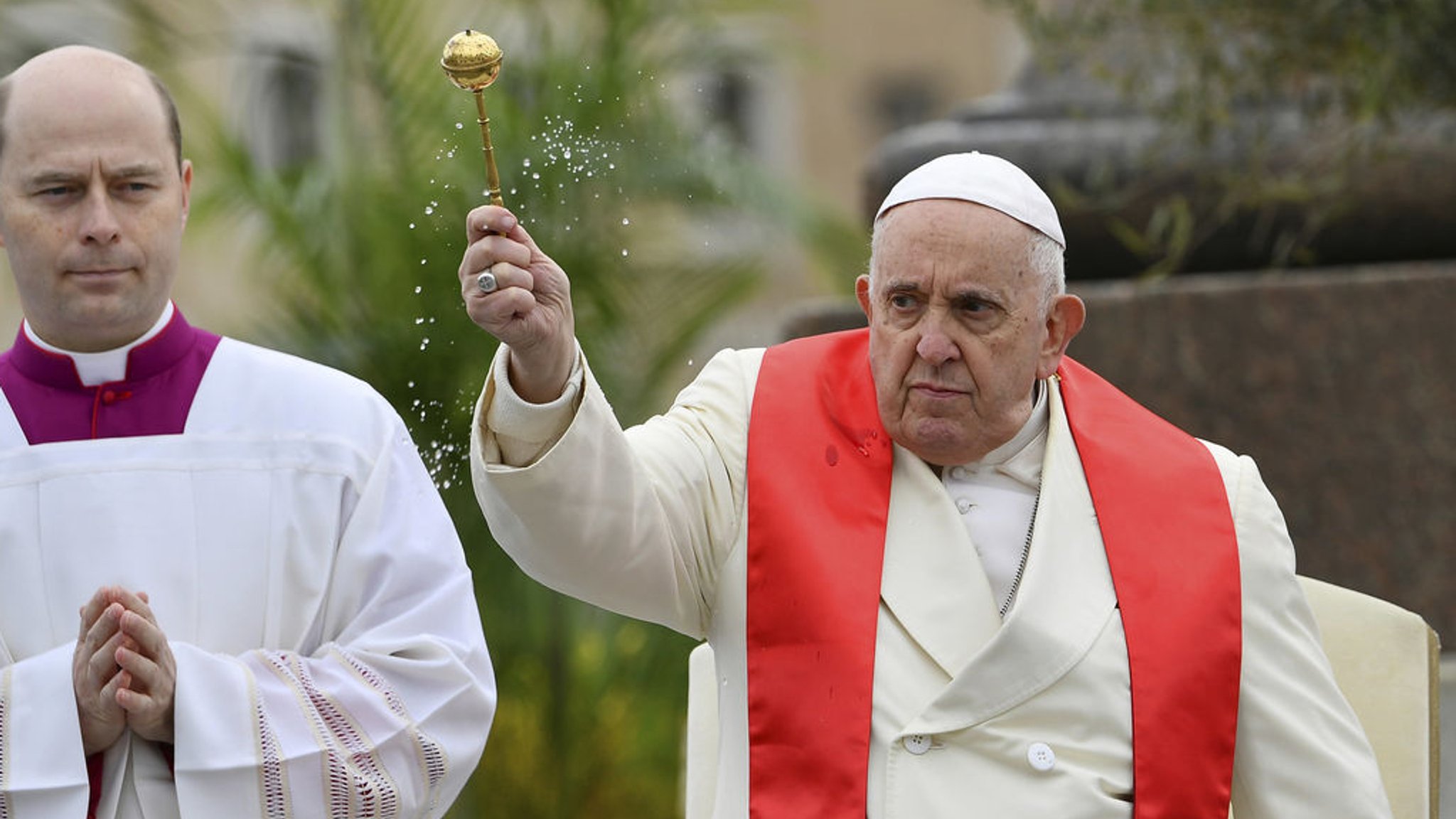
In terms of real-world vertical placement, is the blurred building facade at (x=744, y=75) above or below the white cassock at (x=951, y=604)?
above

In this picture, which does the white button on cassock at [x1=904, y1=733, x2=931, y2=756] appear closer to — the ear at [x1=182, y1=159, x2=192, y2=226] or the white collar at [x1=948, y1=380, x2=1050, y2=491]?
the white collar at [x1=948, y1=380, x2=1050, y2=491]

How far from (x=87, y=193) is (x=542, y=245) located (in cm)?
317

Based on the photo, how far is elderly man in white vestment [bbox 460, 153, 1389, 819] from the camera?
3.54m

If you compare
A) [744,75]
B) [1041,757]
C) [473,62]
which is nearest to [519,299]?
[473,62]

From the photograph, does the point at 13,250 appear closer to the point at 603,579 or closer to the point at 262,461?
the point at 262,461

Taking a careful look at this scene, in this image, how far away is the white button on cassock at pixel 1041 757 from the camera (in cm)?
353

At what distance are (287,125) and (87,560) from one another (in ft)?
55.8

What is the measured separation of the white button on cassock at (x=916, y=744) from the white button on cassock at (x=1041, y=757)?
0.16 meters

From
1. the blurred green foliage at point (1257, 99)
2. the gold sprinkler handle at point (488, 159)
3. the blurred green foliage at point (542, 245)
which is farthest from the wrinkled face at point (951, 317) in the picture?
the blurred green foliage at point (542, 245)

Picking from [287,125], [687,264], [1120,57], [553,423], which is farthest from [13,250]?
[287,125]

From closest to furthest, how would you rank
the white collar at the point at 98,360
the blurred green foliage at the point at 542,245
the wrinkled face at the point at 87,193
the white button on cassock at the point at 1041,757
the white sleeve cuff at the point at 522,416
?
the white sleeve cuff at the point at 522,416 → the white button on cassock at the point at 1041,757 → the wrinkled face at the point at 87,193 → the white collar at the point at 98,360 → the blurred green foliage at the point at 542,245

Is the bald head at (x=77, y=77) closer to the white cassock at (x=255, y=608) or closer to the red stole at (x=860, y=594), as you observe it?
the white cassock at (x=255, y=608)

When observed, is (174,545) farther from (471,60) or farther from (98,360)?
(471,60)

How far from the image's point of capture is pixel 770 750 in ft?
11.8
